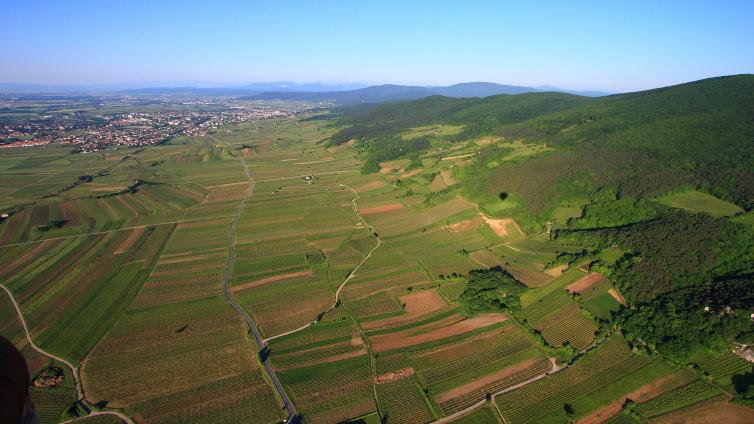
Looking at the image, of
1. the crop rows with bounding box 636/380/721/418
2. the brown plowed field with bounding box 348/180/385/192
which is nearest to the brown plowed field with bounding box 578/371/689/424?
the crop rows with bounding box 636/380/721/418

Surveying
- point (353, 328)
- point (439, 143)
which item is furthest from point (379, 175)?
point (353, 328)

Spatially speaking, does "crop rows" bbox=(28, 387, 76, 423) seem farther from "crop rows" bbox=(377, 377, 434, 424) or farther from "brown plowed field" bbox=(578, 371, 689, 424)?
"brown plowed field" bbox=(578, 371, 689, 424)

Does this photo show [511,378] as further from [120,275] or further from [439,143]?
[439,143]

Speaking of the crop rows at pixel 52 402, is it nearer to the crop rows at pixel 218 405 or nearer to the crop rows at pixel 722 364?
the crop rows at pixel 218 405

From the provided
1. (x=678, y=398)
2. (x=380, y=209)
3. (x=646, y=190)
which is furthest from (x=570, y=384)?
(x=380, y=209)

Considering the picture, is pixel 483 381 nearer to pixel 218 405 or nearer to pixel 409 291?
pixel 409 291

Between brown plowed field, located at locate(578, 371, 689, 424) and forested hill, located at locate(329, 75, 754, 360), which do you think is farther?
forested hill, located at locate(329, 75, 754, 360)

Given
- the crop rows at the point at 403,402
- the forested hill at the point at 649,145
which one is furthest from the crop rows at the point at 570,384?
the forested hill at the point at 649,145

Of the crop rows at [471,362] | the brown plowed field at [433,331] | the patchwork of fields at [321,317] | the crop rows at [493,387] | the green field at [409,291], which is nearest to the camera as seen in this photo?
the crop rows at [493,387]
